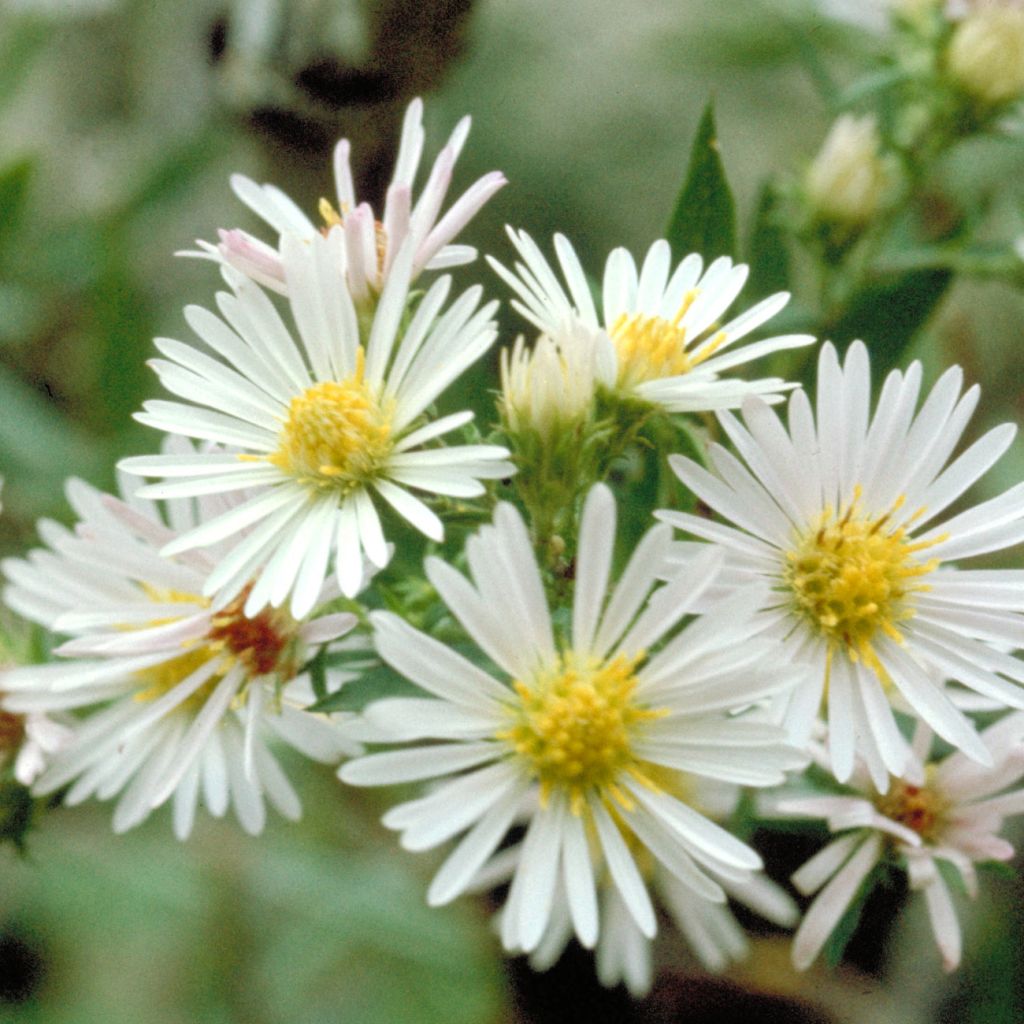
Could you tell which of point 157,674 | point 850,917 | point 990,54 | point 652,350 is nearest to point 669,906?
point 850,917

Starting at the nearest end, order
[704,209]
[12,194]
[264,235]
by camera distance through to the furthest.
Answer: [704,209] → [264,235] → [12,194]

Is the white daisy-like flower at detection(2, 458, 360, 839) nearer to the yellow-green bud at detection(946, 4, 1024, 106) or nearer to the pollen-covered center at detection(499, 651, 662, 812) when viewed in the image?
the pollen-covered center at detection(499, 651, 662, 812)

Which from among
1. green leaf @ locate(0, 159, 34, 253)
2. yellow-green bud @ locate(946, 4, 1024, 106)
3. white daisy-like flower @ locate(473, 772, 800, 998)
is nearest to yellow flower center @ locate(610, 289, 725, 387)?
white daisy-like flower @ locate(473, 772, 800, 998)

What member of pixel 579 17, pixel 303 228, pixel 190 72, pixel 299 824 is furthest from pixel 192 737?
pixel 579 17

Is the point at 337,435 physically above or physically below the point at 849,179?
below

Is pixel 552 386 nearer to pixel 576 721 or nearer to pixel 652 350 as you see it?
pixel 652 350

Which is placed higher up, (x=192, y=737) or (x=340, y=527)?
(x=340, y=527)

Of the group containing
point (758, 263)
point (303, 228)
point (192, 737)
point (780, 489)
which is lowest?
point (192, 737)

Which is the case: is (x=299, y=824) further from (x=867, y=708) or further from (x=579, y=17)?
(x=579, y=17)
